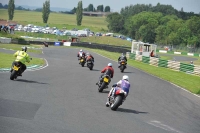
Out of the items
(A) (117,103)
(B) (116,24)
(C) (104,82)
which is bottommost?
(A) (117,103)

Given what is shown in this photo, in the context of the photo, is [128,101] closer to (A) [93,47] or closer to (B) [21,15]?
(A) [93,47]

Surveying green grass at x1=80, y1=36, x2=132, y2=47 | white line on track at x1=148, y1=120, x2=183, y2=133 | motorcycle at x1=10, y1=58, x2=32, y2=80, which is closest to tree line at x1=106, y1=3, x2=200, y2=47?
green grass at x1=80, y1=36, x2=132, y2=47

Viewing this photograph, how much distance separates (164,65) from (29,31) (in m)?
59.0

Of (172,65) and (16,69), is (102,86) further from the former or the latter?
(172,65)

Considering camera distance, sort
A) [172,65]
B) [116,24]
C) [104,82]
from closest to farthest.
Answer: [104,82] → [172,65] → [116,24]

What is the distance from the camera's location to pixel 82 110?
46.8 ft

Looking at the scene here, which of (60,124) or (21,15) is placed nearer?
(60,124)

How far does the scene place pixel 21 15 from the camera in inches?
5037

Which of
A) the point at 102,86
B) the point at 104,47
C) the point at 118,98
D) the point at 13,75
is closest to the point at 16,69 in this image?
the point at 13,75

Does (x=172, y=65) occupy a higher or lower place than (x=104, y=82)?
lower

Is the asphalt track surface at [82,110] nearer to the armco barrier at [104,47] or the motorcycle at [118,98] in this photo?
the motorcycle at [118,98]

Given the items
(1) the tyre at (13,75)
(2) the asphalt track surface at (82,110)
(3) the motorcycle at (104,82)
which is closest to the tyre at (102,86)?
(3) the motorcycle at (104,82)

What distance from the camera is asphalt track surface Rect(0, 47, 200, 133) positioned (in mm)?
11312

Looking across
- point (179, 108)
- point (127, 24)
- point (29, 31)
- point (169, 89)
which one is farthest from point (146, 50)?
point (127, 24)
